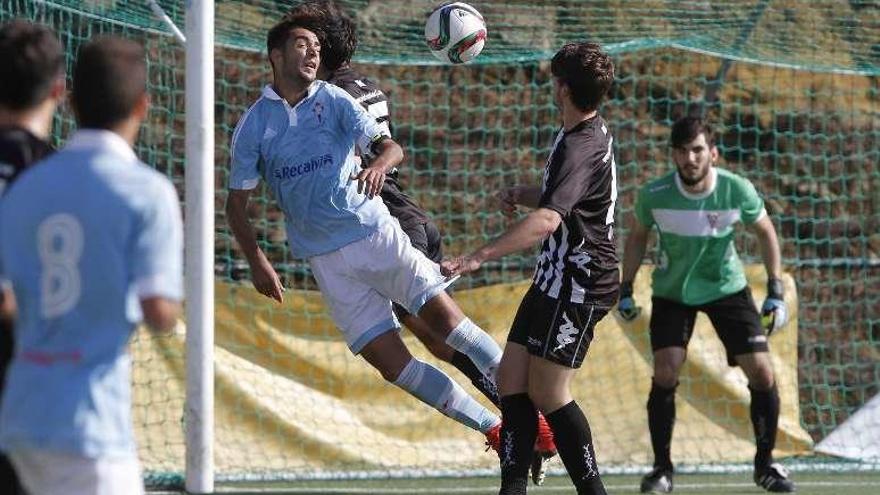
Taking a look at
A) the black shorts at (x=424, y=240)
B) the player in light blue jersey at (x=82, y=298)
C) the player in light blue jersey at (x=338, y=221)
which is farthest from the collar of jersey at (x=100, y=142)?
the black shorts at (x=424, y=240)

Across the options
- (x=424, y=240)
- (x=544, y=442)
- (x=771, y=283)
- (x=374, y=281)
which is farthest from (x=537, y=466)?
(x=771, y=283)

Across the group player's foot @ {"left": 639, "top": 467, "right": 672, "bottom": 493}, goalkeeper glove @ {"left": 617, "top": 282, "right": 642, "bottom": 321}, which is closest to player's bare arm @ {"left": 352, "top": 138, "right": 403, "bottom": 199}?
goalkeeper glove @ {"left": 617, "top": 282, "right": 642, "bottom": 321}

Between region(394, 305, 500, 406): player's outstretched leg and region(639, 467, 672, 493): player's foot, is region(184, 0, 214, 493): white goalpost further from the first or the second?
region(639, 467, 672, 493): player's foot

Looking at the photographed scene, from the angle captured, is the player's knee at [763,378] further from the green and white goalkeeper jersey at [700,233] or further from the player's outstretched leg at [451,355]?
the player's outstretched leg at [451,355]

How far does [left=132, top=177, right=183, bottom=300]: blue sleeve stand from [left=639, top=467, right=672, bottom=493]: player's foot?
178 inches

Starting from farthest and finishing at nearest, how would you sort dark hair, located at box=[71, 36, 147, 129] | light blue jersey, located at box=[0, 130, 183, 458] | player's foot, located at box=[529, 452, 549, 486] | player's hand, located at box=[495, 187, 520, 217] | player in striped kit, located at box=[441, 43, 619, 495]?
player's foot, located at box=[529, 452, 549, 486]
player's hand, located at box=[495, 187, 520, 217]
player in striped kit, located at box=[441, 43, 619, 495]
dark hair, located at box=[71, 36, 147, 129]
light blue jersey, located at box=[0, 130, 183, 458]

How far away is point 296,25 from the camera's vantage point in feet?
20.3

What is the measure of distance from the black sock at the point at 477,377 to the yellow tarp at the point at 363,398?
1.83 metres

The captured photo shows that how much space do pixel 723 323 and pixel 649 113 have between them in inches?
139

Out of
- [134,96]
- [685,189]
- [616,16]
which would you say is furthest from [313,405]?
[134,96]

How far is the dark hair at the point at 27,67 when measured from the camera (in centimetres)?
351

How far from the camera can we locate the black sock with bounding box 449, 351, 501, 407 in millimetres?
6281

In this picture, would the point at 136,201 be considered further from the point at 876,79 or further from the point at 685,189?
the point at 876,79

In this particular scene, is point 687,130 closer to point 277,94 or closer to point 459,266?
point 277,94
